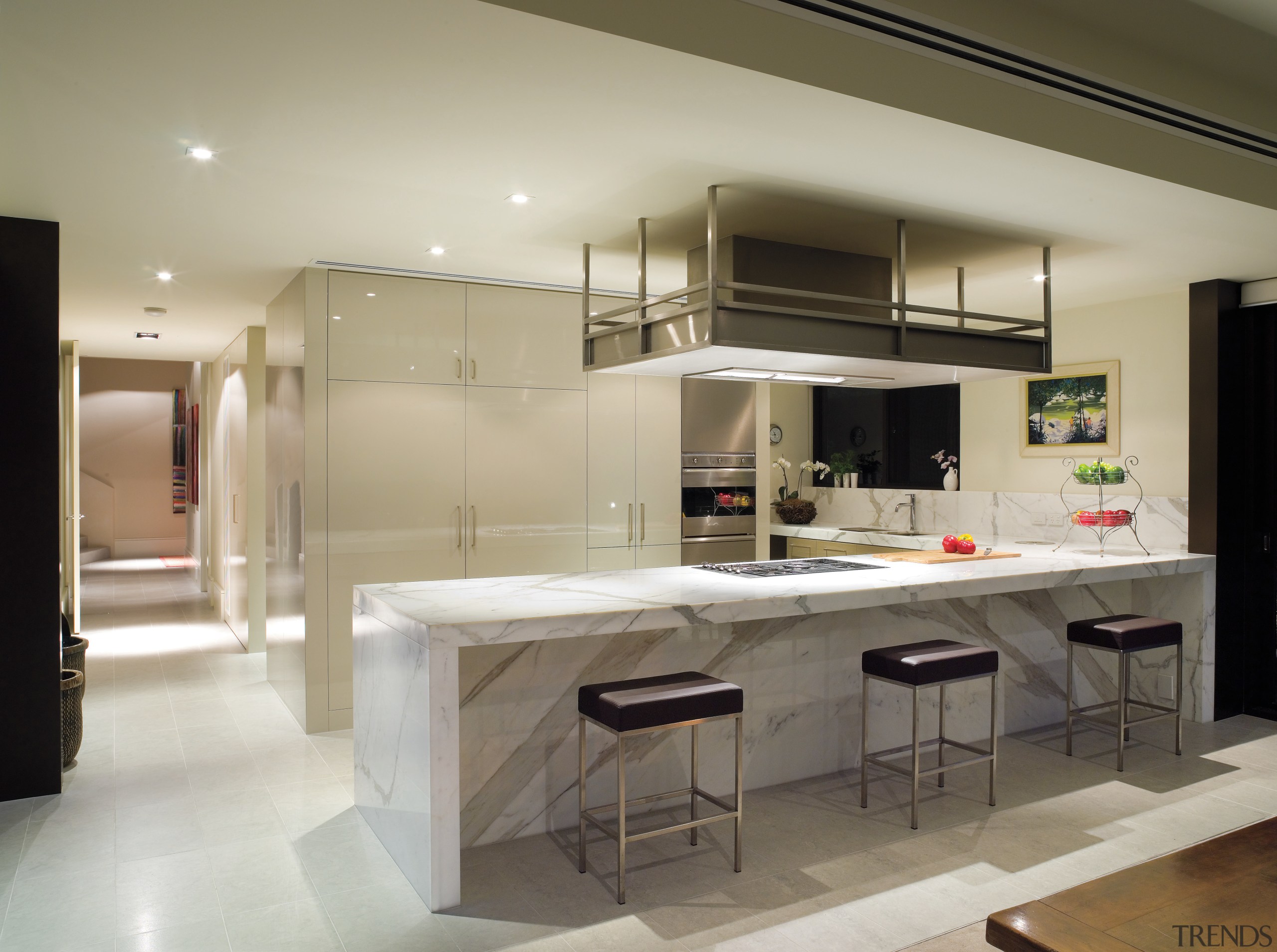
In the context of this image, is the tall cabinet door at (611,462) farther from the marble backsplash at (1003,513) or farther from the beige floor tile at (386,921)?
the beige floor tile at (386,921)

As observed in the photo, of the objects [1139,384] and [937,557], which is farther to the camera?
[1139,384]

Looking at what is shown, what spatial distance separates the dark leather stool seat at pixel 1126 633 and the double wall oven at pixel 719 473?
6.81 ft

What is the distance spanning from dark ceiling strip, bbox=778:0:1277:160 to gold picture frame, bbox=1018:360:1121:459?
7.79 ft

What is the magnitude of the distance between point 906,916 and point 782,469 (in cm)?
523

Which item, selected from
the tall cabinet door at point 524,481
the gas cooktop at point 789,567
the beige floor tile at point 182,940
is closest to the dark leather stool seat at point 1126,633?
the gas cooktop at point 789,567

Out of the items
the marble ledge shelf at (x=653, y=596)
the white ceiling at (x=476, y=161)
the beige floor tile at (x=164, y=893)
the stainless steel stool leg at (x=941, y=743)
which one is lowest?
the beige floor tile at (x=164, y=893)

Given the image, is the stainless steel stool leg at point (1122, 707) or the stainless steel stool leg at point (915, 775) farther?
the stainless steel stool leg at point (1122, 707)

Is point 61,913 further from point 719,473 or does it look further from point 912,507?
point 912,507

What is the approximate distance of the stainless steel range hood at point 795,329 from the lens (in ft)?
10.4

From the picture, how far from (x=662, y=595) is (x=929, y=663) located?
1088 mm

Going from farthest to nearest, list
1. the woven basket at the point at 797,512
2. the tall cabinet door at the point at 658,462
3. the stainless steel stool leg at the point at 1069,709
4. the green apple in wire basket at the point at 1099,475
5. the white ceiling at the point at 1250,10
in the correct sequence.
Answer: the woven basket at the point at 797,512 < the tall cabinet door at the point at 658,462 < the green apple in wire basket at the point at 1099,475 < the stainless steel stool leg at the point at 1069,709 < the white ceiling at the point at 1250,10

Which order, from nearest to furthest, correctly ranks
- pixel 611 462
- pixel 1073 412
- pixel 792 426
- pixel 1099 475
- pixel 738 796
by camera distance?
pixel 738 796
pixel 1099 475
pixel 611 462
pixel 1073 412
pixel 792 426

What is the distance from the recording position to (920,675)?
10.9 feet

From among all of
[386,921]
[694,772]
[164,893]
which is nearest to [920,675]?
[694,772]
